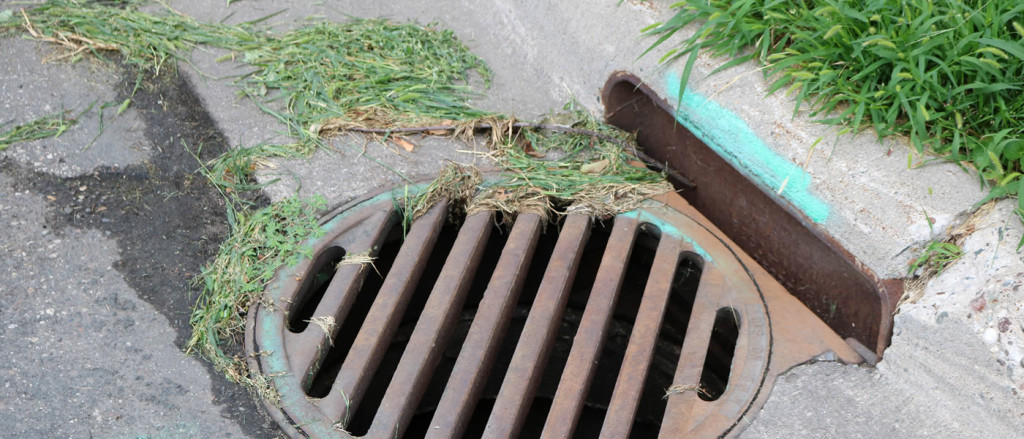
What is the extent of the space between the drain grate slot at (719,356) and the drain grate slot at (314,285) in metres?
0.83

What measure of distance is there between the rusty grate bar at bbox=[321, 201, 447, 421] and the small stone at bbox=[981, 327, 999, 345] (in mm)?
1059

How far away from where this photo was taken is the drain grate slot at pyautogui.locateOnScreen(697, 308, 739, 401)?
1.96m

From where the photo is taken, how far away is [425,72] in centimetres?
220

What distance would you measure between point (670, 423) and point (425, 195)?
28.2 inches

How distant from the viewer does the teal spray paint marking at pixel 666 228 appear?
180 centimetres

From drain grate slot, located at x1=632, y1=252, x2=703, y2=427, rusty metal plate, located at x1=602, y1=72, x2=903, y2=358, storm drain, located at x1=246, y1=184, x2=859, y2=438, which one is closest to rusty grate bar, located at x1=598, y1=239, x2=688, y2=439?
storm drain, located at x1=246, y1=184, x2=859, y2=438

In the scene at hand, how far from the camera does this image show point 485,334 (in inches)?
66.1

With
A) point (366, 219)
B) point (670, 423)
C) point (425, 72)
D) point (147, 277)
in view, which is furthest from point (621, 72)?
point (147, 277)

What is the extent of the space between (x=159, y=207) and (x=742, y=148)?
127 cm

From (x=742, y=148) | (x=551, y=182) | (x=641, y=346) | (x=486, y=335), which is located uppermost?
(x=742, y=148)

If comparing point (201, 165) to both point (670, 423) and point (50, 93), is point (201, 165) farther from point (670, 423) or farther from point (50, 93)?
point (670, 423)

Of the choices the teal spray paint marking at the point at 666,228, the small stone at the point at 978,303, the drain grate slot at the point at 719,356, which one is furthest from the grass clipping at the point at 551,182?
the small stone at the point at 978,303

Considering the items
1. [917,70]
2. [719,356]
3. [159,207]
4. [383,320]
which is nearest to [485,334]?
[383,320]

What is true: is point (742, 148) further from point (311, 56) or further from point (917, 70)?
point (311, 56)
